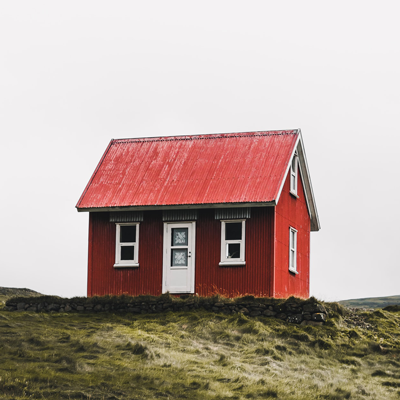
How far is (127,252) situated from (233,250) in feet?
14.6

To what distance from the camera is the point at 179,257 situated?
2991 cm

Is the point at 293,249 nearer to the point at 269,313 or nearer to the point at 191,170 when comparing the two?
the point at 269,313

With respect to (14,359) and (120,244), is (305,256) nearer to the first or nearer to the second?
(120,244)

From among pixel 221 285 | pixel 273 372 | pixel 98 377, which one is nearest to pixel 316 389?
pixel 273 372

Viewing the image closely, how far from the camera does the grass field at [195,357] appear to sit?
18672 millimetres

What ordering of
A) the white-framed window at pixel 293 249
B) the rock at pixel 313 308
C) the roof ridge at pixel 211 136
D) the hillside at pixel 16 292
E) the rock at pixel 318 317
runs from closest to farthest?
the rock at pixel 318 317 → the rock at pixel 313 308 → the white-framed window at pixel 293 249 → the roof ridge at pixel 211 136 → the hillside at pixel 16 292

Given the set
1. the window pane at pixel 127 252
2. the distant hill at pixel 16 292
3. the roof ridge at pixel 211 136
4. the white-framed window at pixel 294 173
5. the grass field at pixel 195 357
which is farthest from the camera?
the distant hill at pixel 16 292

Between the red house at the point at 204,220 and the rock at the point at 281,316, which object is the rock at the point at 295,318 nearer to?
the rock at the point at 281,316

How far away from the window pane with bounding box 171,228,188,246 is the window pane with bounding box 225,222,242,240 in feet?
5.56

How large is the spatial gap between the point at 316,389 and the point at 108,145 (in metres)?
18.3

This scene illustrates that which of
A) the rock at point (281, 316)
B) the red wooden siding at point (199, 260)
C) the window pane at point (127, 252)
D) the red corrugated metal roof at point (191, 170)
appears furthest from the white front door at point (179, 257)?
the rock at point (281, 316)

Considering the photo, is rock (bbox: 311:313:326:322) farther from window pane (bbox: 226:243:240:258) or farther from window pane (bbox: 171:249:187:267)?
window pane (bbox: 171:249:187:267)

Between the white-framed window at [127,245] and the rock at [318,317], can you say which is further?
the white-framed window at [127,245]

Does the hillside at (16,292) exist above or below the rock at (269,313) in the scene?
above
